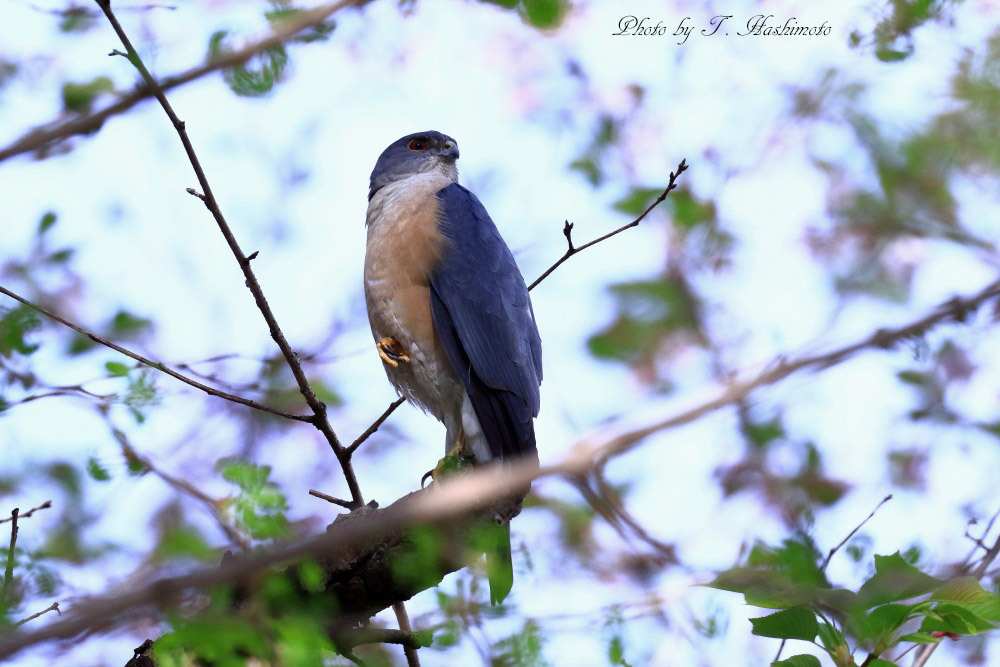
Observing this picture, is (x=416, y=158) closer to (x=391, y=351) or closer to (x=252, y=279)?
(x=391, y=351)

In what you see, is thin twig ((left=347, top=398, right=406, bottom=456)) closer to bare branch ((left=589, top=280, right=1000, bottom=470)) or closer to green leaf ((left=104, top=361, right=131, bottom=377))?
green leaf ((left=104, top=361, right=131, bottom=377))

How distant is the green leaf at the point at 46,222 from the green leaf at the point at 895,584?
12.4 feet

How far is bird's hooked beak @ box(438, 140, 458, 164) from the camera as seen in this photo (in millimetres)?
5367

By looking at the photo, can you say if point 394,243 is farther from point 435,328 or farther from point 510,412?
point 510,412

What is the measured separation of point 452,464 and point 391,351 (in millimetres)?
677

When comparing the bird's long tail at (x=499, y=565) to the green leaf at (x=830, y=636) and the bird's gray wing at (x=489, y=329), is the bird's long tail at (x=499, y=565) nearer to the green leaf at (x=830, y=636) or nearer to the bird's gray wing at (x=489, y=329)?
the bird's gray wing at (x=489, y=329)

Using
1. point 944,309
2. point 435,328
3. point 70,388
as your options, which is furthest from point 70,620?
point 435,328

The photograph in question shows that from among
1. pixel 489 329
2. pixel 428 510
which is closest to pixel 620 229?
pixel 489 329

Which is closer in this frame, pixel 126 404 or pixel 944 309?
pixel 944 309

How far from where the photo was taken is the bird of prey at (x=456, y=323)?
3801mm

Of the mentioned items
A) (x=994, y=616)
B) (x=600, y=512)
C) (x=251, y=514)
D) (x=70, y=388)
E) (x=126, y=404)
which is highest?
(x=70, y=388)

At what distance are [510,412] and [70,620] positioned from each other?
278cm

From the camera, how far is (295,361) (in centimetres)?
305

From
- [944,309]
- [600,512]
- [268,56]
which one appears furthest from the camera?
[268,56]
